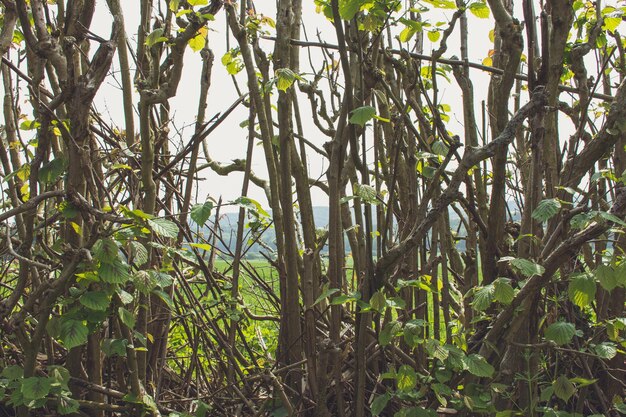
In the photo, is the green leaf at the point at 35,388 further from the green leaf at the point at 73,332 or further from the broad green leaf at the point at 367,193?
the broad green leaf at the point at 367,193

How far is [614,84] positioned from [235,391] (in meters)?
2.29

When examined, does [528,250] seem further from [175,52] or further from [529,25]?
[175,52]

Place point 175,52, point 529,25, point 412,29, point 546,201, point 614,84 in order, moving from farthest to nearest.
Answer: point 614,84, point 175,52, point 412,29, point 529,25, point 546,201

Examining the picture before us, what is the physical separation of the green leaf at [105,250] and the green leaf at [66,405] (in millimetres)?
562

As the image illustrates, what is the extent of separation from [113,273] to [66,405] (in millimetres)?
558

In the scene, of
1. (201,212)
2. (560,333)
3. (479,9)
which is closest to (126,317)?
(201,212)

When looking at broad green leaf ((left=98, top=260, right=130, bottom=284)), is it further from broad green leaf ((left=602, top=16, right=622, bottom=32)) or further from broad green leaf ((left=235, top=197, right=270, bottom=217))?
broad green leaf ((left=602, top=16, right=622, bottom=32))

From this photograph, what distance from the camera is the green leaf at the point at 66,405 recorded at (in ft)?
7.09

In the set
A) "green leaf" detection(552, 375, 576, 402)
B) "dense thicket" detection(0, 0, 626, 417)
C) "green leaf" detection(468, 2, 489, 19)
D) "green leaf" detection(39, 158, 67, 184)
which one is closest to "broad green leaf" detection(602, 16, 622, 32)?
"dense thicket" detection(0, 0, 626, 417)

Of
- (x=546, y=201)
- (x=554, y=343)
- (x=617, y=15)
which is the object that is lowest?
(x=554, y=343)

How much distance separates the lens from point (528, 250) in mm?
2363

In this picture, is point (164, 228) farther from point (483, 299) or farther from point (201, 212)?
point (483, 299)

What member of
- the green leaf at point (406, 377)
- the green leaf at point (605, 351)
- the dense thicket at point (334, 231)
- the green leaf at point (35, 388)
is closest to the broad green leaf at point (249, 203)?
the dense thicket at point (334, 231)

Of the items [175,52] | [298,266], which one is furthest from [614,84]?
[175,52]
